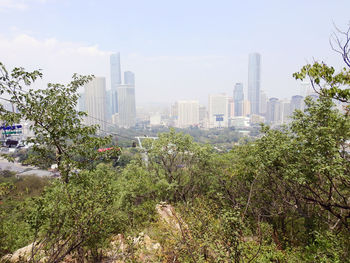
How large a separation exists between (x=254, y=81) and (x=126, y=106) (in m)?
85.0

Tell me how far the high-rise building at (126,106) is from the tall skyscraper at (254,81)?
72590 mm

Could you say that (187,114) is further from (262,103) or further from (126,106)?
(262,103)

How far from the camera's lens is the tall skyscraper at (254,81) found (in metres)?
137

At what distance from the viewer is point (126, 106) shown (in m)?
107

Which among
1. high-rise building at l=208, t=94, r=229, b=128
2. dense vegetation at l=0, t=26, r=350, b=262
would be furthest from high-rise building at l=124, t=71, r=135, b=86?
dense vegetation at l=0, t=26, r=350, b=262

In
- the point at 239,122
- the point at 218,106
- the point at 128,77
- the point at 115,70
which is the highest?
the point at 115,70

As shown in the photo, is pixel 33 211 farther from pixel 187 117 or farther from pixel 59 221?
pixel 187 117

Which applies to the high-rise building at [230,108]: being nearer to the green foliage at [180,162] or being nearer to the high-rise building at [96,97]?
the high-rise building at [96,97]

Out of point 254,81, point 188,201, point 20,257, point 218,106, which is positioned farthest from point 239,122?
point 20,257

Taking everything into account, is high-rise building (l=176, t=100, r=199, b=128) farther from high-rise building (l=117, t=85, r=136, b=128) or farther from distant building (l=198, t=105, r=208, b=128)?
high-rise building (l=117, t=85, r=136, b=128)

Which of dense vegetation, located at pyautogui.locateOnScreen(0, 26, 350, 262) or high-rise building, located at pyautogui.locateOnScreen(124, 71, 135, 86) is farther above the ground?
high-rise building, located at pyautogui.locateOnScreen(124, 71, 135, 86)

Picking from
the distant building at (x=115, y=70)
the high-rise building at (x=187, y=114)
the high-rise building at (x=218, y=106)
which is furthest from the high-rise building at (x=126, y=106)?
the distant building at (x=115, y=70)

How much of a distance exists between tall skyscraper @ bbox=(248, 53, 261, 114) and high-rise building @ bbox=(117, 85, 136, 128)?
72590mm

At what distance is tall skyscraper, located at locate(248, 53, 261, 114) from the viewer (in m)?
137
